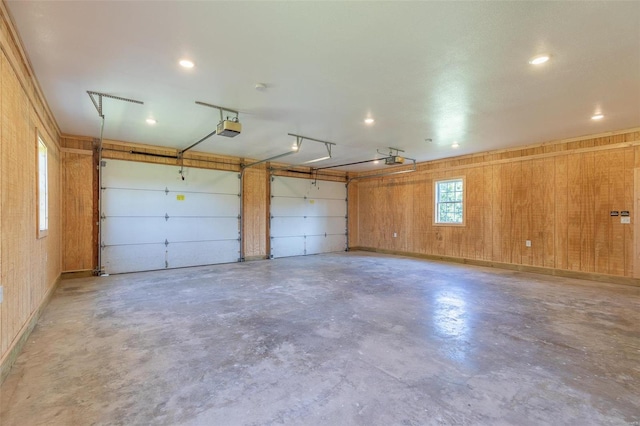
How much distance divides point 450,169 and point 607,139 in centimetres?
316

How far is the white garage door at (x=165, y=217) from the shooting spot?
650 centimetres

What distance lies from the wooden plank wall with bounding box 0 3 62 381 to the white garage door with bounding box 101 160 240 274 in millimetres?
2316

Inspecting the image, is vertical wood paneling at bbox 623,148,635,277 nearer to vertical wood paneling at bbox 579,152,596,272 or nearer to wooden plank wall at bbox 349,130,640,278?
wooden plank wall at bbox 349,130,640,278

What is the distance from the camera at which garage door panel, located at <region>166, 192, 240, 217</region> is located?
726 cm

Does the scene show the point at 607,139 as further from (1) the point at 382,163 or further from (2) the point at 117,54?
(2) the point at 117,54

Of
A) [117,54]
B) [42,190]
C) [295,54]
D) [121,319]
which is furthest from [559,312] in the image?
[42,190]

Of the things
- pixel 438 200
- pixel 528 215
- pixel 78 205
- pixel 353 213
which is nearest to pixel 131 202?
pixel 78 205

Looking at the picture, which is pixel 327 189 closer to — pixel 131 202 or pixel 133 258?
pixel 131 202

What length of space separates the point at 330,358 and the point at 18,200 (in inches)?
133

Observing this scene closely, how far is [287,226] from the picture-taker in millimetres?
9328

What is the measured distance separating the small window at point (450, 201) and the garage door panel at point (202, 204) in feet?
18.7

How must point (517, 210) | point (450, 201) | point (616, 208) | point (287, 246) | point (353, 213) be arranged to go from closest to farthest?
point (616, 208) < point (517, 210) < point (450, 201) < point (287, 246) < point (353, 213)

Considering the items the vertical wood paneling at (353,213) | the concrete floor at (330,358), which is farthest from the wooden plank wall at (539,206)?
the vertical wood paneling at (353,213)

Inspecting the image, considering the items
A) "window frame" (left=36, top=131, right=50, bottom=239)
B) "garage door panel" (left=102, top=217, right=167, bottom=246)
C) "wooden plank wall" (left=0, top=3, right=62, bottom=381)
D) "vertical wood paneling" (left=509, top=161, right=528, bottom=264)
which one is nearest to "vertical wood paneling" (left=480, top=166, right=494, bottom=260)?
"vertical wood paneling" (left=509, top=161, right=528, bottom=264)
